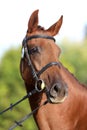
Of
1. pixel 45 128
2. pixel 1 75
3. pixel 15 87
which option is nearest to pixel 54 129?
pixel 45 128

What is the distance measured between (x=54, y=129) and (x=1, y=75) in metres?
29.6

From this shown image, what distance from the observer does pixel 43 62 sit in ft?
22.4

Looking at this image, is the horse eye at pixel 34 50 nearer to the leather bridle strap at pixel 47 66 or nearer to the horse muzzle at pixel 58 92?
the leather bridle strap at pixel 47 66

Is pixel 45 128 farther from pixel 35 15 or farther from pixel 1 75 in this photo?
pixel 1 75

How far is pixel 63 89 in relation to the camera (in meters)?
6.54

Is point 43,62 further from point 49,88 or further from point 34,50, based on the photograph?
point 49,88

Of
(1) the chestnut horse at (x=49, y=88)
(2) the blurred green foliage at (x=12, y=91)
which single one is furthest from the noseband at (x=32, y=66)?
(2) the blurred green foliage at (x=12, y=91)

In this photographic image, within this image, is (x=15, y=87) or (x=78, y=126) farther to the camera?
(x=15, y=87)

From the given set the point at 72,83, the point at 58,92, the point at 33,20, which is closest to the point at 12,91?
the point at 33,20

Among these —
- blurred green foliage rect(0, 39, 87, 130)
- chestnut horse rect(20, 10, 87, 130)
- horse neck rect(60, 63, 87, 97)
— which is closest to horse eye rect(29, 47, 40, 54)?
chestnut horse rect(20, 10, 87, 130)

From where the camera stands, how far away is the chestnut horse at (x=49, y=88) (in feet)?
22.2

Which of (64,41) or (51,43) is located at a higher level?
(51,43)

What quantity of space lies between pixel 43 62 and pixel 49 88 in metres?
0.36

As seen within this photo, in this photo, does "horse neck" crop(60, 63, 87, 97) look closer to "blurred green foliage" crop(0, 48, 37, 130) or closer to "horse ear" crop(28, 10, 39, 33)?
"horse ear" crop(28, 10, 39, 33)
